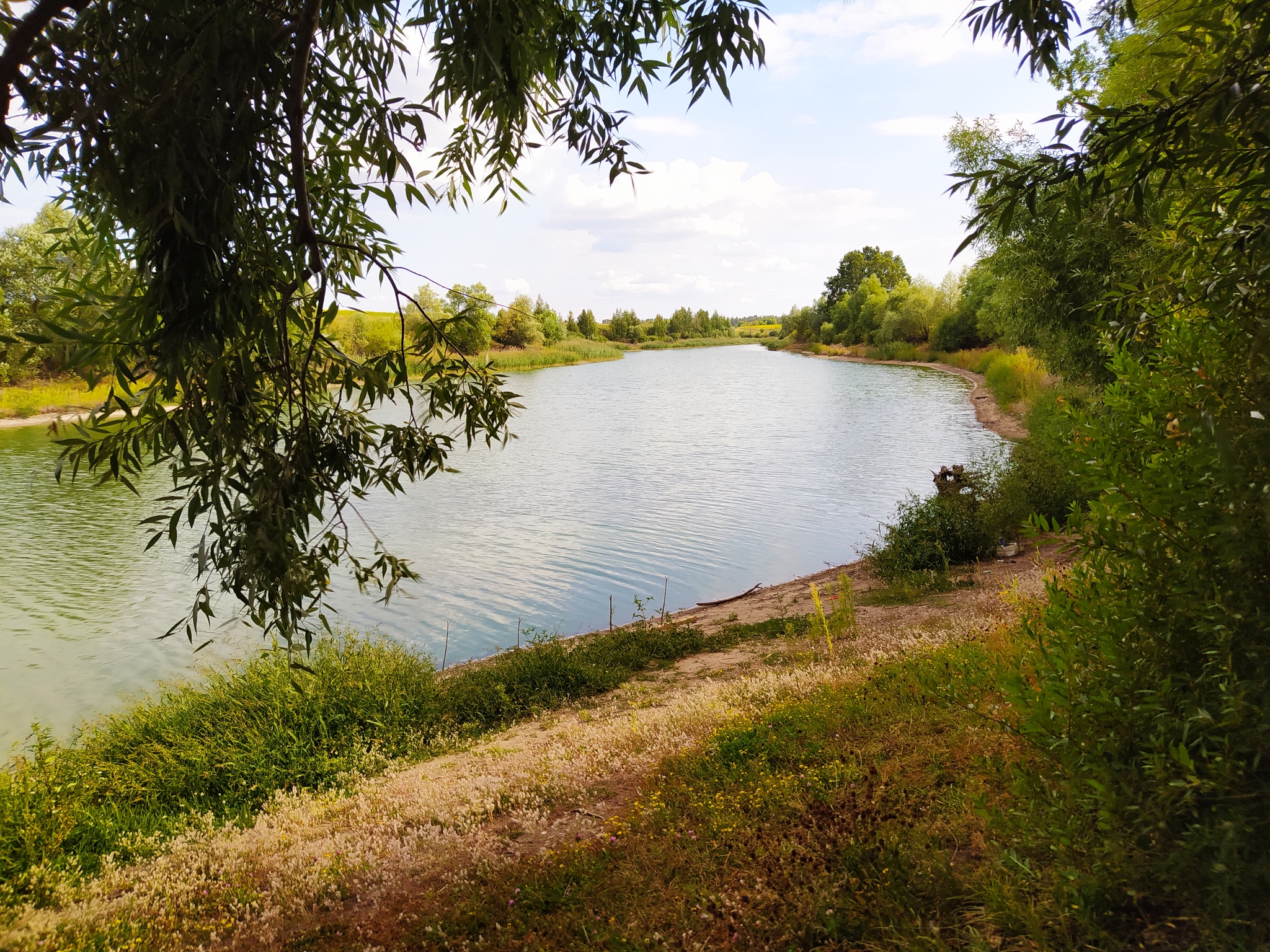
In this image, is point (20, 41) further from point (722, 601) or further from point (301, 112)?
point (722, 601)

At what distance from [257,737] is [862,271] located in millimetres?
105907

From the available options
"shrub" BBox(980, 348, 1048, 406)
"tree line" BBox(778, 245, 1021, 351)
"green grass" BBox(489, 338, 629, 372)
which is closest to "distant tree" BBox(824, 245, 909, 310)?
"tree line" BBox(778, 245, 1021, 351)

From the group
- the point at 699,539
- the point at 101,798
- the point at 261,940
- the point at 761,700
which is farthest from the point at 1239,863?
the point at 699,539

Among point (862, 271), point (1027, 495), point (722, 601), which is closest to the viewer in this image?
point (722, 601)

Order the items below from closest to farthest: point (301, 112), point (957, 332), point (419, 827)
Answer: point (301, 112) < point (419, 827) < point (957, 332)

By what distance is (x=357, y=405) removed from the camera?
3.70 metres

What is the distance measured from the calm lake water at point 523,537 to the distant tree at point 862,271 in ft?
239

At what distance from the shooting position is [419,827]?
4.69m

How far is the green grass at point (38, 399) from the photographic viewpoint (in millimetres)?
34219

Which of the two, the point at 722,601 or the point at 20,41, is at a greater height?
the point at 20,41

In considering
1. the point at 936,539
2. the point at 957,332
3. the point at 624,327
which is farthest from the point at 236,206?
the point at 624,327

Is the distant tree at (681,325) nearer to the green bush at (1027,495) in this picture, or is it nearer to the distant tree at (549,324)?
the distant tree at (549,324)

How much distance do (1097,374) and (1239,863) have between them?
17445 mm

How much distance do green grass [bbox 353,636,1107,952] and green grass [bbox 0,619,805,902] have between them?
3.09m
